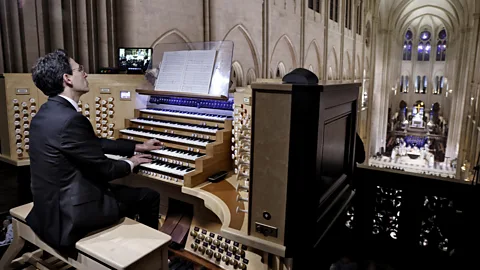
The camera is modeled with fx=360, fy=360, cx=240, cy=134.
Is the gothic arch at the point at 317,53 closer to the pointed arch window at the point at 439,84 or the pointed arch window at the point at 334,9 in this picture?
the pointed arch window at the point at 334,9

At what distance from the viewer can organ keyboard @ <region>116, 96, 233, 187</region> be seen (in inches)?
115

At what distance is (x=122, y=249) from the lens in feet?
6.45

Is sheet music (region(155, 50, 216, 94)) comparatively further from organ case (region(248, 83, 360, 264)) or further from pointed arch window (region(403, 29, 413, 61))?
pointed arch window (region(403, 29, 413, 61))

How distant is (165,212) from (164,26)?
12.4 ft

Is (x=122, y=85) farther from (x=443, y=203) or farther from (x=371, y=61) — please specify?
(x=371, y=61)

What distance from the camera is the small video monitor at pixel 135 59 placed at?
14.3ft

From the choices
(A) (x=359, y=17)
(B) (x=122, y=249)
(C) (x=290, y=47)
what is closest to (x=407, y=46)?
(A) (x=359, y=17)

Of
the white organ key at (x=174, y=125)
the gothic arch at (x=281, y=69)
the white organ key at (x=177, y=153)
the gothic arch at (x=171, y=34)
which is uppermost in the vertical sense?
the gothic arch at (x=171, y=34)

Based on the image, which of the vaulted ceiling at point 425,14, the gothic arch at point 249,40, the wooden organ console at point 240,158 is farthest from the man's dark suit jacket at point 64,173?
the vaulted ceiling at point 425,14

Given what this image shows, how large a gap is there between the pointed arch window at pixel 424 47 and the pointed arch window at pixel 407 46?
0.71 meters

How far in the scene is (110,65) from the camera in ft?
18.0

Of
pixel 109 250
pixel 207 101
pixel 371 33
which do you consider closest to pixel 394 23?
pixel 371 33

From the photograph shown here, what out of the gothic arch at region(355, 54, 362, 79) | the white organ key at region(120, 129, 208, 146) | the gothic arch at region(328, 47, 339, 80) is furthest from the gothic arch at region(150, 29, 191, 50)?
the gothic arch at region(355, 54, 362, 79)

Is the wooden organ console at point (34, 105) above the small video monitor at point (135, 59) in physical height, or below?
below
